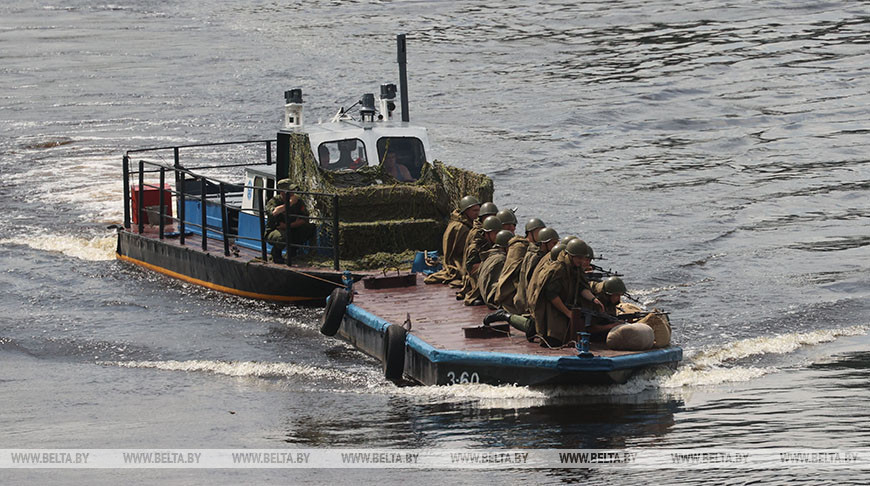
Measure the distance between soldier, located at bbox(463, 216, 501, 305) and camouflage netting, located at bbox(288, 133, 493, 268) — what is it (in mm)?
2635

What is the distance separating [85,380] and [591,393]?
23.1 feet

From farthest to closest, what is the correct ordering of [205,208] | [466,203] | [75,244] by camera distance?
[75,244] → [205,208] → [466,203]

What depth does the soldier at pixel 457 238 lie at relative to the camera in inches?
779

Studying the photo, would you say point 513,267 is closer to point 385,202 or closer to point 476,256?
point 476,256

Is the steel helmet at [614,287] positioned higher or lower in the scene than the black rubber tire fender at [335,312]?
higher

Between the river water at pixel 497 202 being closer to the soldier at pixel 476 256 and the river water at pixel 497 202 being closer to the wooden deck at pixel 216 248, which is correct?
the wooden deck at pixel 216 248

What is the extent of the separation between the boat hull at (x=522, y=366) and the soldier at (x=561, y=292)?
0.57m

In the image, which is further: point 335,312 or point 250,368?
point 335,312

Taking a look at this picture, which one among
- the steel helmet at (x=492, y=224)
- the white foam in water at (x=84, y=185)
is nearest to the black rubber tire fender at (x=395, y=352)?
the steel helmet at (x=492, y=224)

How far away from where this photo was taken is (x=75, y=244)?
95.0 ft

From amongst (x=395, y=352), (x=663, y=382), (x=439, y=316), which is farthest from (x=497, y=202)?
(x=663, y=382)

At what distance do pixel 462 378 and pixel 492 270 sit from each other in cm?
228

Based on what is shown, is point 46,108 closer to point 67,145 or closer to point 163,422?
point 67,145

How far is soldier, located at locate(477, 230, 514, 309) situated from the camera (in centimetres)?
1817
